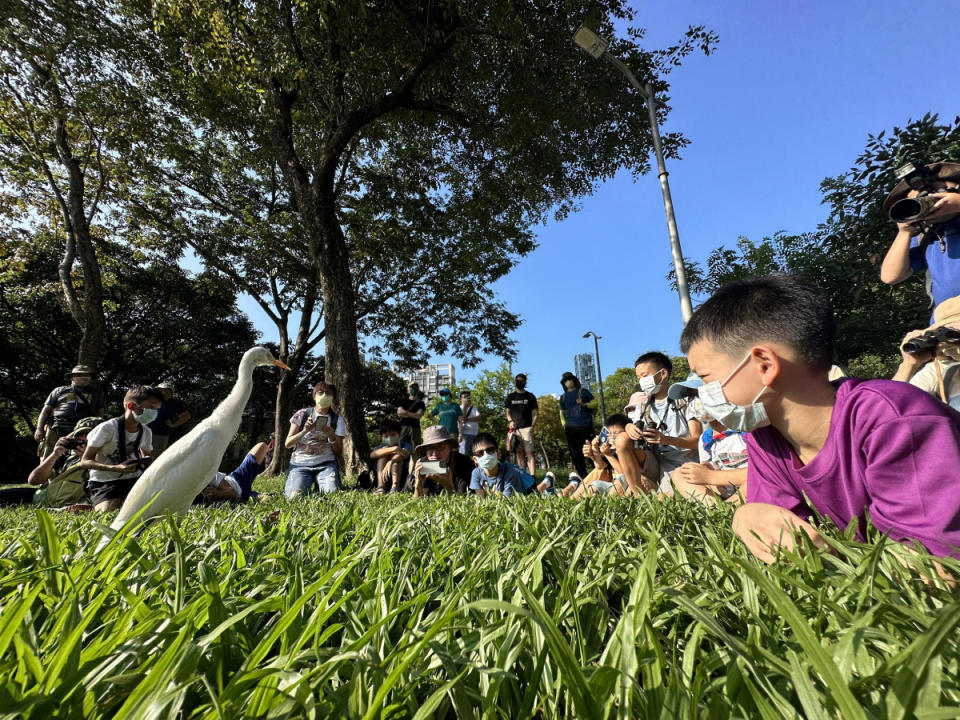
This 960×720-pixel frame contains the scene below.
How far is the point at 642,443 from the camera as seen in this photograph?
4293 mm

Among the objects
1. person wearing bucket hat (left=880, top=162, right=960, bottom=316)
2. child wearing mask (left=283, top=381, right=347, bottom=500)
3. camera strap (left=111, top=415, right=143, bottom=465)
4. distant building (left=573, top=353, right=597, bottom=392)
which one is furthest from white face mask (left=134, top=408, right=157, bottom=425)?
distant building (left=573, top=353, right=597, bottom=392)

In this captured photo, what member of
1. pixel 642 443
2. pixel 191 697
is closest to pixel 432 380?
pixel 642 443

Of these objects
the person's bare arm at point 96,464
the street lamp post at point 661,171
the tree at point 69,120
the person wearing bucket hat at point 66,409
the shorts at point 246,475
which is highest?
the tree at point 69,120

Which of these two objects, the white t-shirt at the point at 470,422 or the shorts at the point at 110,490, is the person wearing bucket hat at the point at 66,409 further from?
the white t-shirt at the point at 470,422

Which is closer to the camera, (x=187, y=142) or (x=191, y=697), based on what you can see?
(x=191, y=697)

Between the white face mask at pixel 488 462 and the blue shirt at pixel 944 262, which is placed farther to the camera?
the white face mask at pixel 488 462

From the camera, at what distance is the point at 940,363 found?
2.55 meters

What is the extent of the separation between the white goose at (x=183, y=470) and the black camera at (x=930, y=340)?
13.8ft

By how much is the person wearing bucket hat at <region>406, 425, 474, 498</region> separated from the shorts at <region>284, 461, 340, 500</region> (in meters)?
1.07

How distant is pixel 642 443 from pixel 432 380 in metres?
49.4

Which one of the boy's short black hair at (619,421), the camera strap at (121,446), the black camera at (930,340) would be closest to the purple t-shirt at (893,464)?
the black camera at (930,340)

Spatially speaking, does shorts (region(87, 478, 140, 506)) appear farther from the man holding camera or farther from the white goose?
the white goose

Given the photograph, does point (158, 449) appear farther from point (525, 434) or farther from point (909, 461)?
point (909, 461)

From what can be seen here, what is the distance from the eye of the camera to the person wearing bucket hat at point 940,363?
8.20ft
